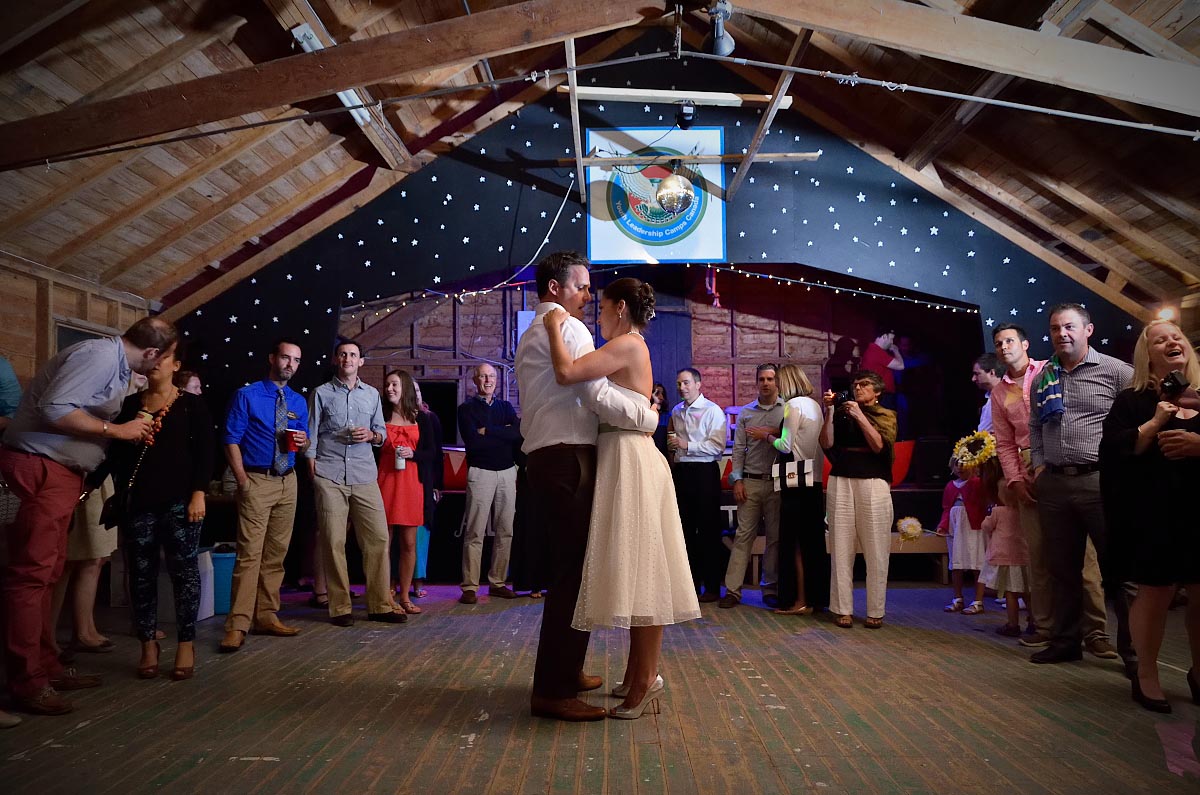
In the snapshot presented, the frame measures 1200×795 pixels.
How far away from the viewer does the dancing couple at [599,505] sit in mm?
3037

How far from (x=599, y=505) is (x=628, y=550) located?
0.19 meters

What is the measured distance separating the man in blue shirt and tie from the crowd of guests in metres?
0.01

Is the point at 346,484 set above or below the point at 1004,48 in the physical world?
below

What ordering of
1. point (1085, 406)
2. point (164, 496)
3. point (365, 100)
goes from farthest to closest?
point (365, 100), point (1085, 406), point (164, 496)

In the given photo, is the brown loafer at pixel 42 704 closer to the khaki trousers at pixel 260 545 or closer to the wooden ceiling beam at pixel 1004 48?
the khaki trousers at pixel 260 545

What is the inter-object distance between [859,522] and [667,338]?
18.7 ft

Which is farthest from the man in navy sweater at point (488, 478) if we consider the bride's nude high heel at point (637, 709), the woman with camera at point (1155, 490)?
the woman with camera at point (1155, 490)

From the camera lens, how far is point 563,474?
315 centimetres

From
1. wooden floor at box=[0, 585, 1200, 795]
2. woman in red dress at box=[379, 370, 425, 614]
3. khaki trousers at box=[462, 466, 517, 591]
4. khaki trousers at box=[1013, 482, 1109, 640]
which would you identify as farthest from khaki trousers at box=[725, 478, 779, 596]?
woman in red dress at box=[379, 370, 425, 614]

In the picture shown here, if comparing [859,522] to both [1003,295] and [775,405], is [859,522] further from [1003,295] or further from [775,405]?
[1003,295]

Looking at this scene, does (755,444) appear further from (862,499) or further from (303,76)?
(303,76)

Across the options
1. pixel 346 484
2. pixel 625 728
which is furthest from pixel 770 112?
pixel 625 728

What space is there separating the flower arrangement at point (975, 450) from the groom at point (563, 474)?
3.13 metres

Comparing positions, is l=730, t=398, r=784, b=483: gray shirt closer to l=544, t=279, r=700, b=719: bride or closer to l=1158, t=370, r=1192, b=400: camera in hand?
l=1158, t=370, r=1192, b=400: camera in hand
